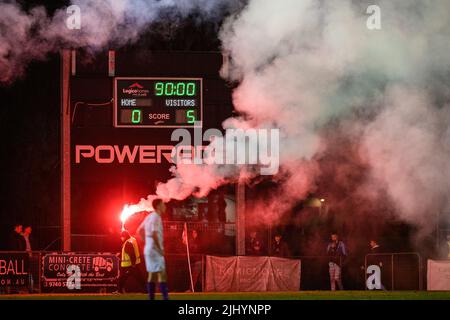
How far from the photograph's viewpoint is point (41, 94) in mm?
24938

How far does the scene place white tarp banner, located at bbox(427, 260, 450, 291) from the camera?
18656mm

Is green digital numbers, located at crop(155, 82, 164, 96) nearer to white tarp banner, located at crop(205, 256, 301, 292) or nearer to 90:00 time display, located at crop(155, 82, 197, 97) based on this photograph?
90:00 time display, located at crop(155, 82, 197, 97)

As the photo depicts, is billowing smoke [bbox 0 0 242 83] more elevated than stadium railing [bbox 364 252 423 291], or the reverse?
billowing smoke [bbox 0 0 242 83]

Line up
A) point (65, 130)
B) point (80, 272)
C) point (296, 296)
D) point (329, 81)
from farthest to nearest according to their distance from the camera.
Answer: point (65, 130) < point (329, 81) < point (80, 272) < point (296, 296)

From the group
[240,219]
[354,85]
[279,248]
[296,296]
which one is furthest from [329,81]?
[296,296]

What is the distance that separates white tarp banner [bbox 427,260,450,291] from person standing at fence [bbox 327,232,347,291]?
2323 mm

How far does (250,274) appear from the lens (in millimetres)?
19453

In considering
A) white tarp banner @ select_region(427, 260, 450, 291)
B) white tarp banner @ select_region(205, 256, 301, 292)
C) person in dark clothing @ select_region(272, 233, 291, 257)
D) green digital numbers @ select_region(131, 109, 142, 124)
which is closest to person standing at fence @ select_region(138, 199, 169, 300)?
white tarp banner @ select_region(205, 256, 301, 292)

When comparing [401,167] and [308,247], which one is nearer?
[401,167]

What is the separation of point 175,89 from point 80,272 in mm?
6084

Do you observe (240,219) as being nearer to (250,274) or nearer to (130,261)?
(250,274)
